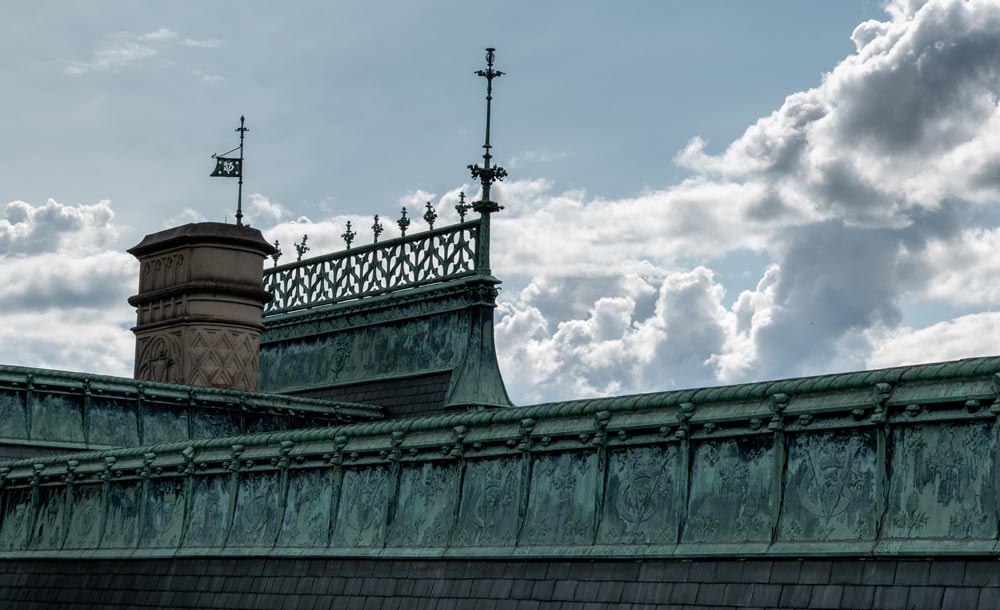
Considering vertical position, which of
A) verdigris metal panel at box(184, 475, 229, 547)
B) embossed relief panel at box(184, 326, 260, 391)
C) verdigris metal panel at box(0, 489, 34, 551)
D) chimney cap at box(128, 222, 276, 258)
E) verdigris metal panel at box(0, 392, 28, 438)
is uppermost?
chimney cap at box(128, 222, 276, 258)

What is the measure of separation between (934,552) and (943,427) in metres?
1.14

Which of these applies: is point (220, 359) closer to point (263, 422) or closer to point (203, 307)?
point (203, 307)

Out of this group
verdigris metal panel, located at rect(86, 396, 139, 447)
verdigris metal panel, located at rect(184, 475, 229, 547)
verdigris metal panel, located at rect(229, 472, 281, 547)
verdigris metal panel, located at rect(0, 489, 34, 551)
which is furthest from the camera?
verdigris metal panel, located at rect(86, 396, 139, 447)

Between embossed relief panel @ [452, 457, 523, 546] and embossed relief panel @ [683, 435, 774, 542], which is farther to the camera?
embossed relief panel @ [452, 457, 523, 546]

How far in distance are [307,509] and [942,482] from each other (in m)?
9.84

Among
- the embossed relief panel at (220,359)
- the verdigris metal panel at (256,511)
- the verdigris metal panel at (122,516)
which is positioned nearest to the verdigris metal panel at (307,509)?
the verdigris metal panel at (256,511)

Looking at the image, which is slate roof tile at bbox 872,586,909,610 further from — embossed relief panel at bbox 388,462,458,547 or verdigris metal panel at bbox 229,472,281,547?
verdigris metal panel at bbox 229,472,281,547

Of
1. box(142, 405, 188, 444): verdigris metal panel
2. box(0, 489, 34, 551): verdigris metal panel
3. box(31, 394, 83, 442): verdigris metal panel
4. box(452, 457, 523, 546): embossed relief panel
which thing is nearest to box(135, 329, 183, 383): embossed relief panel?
box(142, 405, 188, 444): verdigris metal panel

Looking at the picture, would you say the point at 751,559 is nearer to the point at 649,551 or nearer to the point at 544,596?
the point at 649,551

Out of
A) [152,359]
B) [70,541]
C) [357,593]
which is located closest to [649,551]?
[357,593]

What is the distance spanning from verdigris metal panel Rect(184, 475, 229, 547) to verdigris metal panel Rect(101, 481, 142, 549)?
1548mm

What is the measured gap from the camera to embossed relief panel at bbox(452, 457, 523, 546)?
58.4 feet

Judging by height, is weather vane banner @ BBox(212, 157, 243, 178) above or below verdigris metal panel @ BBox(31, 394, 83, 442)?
above

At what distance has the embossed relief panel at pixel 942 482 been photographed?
13.2 metres
